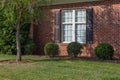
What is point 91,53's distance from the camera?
19781mm

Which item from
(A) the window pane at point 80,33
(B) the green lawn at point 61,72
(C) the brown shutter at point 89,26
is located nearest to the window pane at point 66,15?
(A) the window pane at point 80,33

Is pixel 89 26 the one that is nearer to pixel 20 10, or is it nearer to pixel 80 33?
pixel 80 33

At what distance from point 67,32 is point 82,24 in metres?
1.24

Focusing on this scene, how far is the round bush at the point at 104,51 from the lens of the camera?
17.9 meters

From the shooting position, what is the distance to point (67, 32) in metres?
20.9

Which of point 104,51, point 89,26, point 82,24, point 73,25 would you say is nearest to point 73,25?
point 73,25

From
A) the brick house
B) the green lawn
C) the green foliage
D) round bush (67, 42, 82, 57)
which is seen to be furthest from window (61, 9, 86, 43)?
the green lawn

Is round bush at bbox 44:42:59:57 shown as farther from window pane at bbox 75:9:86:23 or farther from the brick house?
window pane at bbox 75:9:86:23

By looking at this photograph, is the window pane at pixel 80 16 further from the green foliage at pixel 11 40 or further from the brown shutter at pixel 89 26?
the green foliage at pixel 11 40

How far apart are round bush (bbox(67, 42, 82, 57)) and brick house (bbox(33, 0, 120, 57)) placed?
739 mm

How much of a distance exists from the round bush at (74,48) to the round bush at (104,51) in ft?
4.71

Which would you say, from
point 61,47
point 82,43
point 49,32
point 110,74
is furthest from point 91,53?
point 110,74

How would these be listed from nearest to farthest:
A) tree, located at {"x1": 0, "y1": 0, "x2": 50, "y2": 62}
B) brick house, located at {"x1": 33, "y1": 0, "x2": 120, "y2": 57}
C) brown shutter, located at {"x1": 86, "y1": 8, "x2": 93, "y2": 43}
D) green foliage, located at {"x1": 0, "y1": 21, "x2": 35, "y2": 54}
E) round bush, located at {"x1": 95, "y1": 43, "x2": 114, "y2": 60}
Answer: tree, located at {"x1": 0, "y1": 0, "x2": 50, "y2": 62}, round bush, located at {"x1": 95, "y1": 43, "x2": 114, "y2": 60}, brick house, located at {"x1": 33, "y1": 0, "x2": 120, "y2": 57}, brown shutter, located at {"x1": 86, "y1": 8, "x2": 93, "y2": 43}, green foliage, located at {"x1": 0, "y1": 21, "x2": 35, "y2": 54}

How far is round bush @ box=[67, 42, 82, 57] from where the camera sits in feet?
63.3
